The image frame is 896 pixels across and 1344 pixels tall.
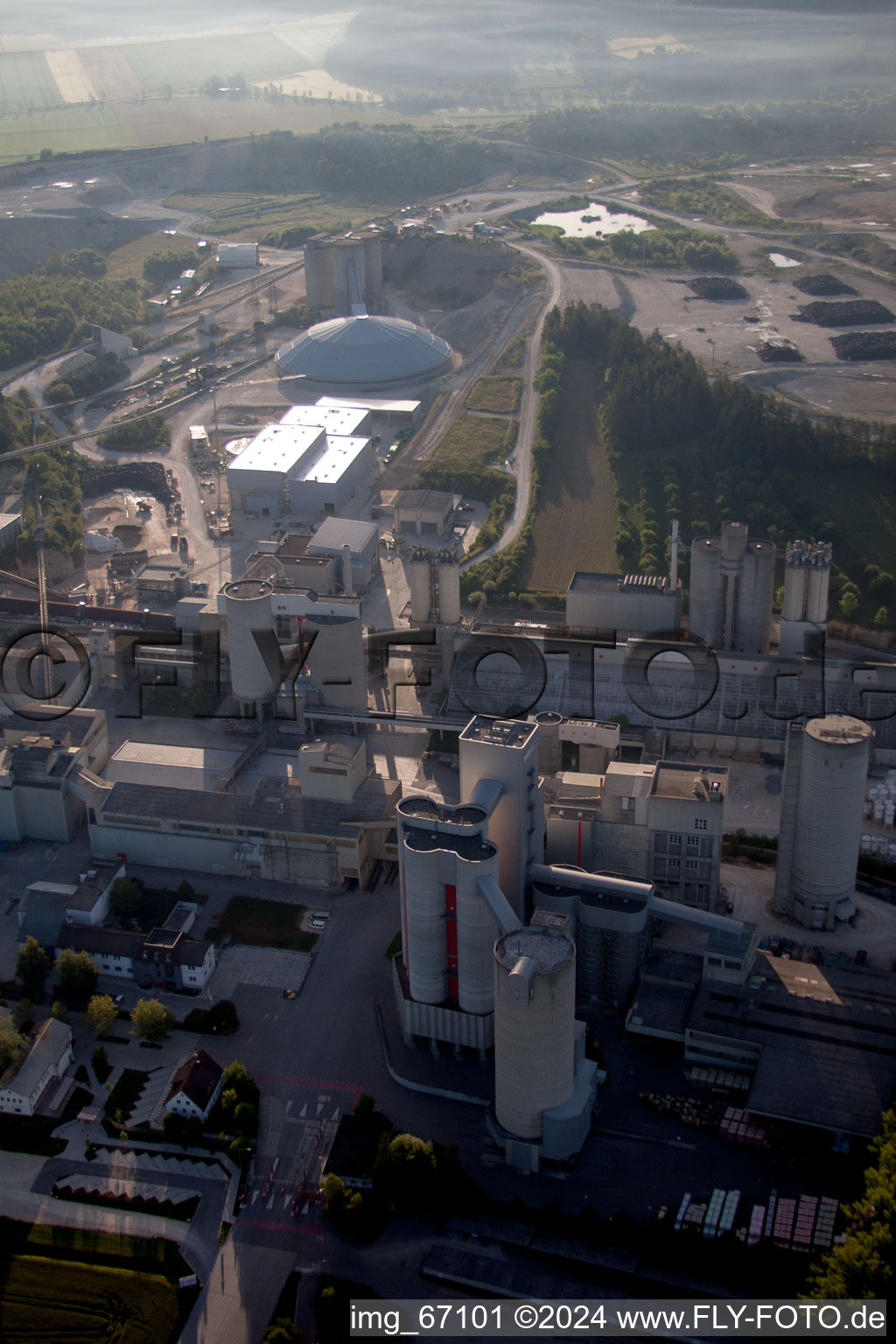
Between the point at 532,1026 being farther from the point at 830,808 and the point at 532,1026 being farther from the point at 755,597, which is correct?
the point at 755,597

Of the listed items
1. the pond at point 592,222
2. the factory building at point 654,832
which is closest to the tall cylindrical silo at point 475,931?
the factory building at point 654,832

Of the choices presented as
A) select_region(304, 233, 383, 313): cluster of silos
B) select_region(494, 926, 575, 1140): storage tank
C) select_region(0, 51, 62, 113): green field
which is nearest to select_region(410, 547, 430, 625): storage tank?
select_region(494, 926, 575, 1140): storage tank

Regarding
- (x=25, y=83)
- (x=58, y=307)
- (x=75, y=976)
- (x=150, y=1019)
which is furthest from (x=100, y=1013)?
(x=25, y=83)

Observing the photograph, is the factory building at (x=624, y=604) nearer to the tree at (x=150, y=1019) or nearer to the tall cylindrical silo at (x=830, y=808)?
the tall cylindrical silo at (x=830, y=808)

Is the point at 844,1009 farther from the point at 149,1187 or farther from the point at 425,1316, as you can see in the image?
the point at 149,1187

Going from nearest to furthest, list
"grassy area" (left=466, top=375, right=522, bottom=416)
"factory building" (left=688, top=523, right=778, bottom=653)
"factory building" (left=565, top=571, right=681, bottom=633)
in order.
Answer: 1. "factory building" (left=688, top=523, right=778, bottom=653)
2. "factory building" (left=565, top=571, right=681, bottom=633)
3. "grassy area" (left=466, top=375, right=522, bottom=416)

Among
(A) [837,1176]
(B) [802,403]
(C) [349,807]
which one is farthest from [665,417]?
(A) [837,1176]

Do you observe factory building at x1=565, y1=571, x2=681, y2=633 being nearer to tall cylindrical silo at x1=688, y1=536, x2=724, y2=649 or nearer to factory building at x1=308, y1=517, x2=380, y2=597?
tall cylindrical silo at x1=688, y1=536, x2=724, y2=649
